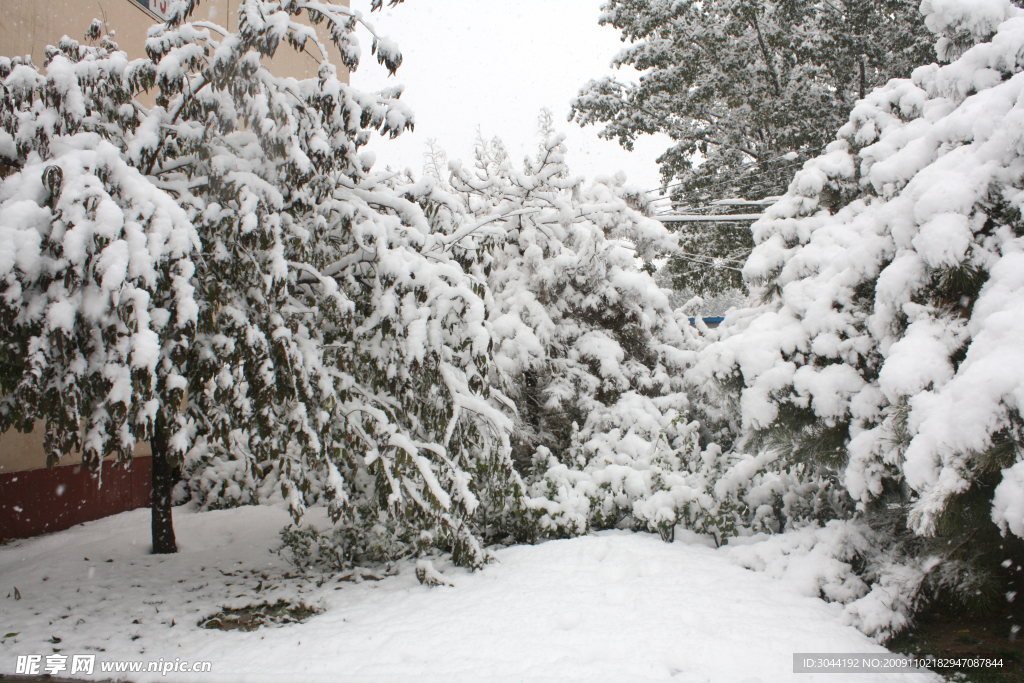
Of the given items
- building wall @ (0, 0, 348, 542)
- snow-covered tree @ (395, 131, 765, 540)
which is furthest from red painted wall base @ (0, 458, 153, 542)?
snow-covered tree @ (395, 131, 765, 540)

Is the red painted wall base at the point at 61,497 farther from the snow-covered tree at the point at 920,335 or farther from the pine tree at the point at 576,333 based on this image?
the snow-covered tree at the point at 920,335

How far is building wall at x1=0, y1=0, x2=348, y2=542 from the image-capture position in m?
5.66

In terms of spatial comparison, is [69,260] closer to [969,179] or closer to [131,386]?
[131,386]

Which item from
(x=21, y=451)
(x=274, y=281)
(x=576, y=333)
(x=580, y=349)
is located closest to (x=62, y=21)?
(x=21, y=451)

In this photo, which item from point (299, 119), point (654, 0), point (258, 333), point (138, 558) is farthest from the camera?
point (654, 0)

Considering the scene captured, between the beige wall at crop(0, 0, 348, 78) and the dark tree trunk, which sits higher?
the beige wall at crop(0, 0, 348, 78)

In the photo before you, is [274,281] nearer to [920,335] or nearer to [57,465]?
[920,335]

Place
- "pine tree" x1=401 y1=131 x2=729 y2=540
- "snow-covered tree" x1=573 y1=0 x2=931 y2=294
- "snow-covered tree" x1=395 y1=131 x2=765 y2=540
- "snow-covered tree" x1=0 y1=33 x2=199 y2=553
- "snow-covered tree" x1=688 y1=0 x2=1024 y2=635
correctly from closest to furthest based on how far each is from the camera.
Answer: "snow-covered tree" x1=688 y1=0 x2=1024 y2=635, "snow-covered tree" x1=0 y1=33 x2=199 y2=553, "snow-covered tree" x1=395 y1=131 x2=765 y2=540, "pine tree" x1=401 y1=131 x2=729 y2=540, "snow-covered tree" x1=573 y1=0 x2=931 y2=294

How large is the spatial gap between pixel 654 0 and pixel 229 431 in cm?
1559

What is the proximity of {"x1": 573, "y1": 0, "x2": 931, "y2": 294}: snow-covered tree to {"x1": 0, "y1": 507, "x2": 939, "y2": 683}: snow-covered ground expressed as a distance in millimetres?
10084

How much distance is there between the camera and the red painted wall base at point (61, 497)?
5656mm

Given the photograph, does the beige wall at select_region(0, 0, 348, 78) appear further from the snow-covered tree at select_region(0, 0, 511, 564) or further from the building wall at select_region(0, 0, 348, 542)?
the snow-covered tree at select_region(0, 0, 511, 564)

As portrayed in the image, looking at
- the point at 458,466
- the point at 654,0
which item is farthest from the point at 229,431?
the point at 654,0

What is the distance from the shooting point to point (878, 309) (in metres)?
3.79
